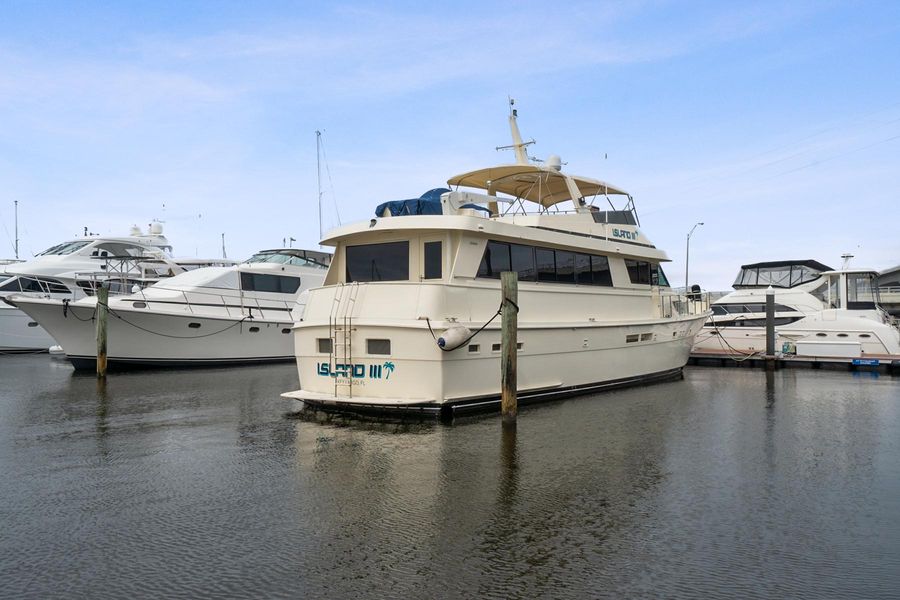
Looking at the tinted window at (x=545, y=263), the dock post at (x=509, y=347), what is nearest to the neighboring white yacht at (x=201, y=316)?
the tinted window at (x=545, y=263)

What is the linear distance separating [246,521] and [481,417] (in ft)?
19.4

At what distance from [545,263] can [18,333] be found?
26.1 m

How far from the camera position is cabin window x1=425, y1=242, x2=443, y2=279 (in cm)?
1221

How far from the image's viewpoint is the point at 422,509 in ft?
23.0

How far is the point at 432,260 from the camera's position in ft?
40.3

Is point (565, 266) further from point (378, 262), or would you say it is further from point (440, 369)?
point (440, 369)

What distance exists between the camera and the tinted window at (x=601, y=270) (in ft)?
50.3

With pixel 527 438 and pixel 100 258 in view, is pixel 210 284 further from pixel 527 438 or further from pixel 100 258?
pixel 527 438

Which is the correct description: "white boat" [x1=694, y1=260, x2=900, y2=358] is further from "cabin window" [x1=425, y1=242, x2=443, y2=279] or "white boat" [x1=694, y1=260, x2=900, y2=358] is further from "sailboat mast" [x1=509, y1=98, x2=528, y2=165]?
"cabin window" [x1=425, y1=242, x2=443, y2=279]


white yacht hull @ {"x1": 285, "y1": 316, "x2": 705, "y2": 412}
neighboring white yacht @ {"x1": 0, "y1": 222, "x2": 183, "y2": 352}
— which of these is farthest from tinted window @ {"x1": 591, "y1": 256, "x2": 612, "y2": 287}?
neighboring white yacht @ {"x1": 0, "y1": 222, "x2": 183, "y2": 352}

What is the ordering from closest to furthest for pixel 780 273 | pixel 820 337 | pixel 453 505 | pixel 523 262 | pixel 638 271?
pixel 453 505, pixel 523 262, pixel 638 271, pixel 820 337, pixel 780 273

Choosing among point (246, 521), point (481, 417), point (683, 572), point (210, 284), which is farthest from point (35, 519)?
point (210, 284)

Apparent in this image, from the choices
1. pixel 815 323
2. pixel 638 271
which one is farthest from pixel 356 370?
pixel 815 323

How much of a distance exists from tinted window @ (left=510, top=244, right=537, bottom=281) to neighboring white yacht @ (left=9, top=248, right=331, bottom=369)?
1237 centimetres
